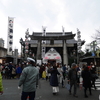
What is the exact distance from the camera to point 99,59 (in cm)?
2089

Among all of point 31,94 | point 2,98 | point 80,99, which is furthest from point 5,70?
point 31,94

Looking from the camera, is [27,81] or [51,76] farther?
[51,76]

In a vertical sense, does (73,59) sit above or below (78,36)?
below

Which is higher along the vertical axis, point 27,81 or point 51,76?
point 27,81

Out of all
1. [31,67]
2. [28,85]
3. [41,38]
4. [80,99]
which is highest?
Result: [41,38]

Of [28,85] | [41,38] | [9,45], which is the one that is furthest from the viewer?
[41,38]

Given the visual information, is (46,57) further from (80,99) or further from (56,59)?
(80,99)

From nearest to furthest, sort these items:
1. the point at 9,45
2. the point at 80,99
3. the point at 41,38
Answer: the point at 80,99, the point at 9,45, the point at 41,38

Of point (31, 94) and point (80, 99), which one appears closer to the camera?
point (31, 94)

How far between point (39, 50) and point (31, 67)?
2342 cm

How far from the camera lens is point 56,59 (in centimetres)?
2767

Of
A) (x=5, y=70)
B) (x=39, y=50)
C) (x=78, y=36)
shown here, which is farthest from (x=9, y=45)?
(x=78, y=36)

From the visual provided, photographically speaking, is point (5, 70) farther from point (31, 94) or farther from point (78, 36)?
point (78, 36)

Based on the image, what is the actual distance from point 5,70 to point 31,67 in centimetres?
1300
